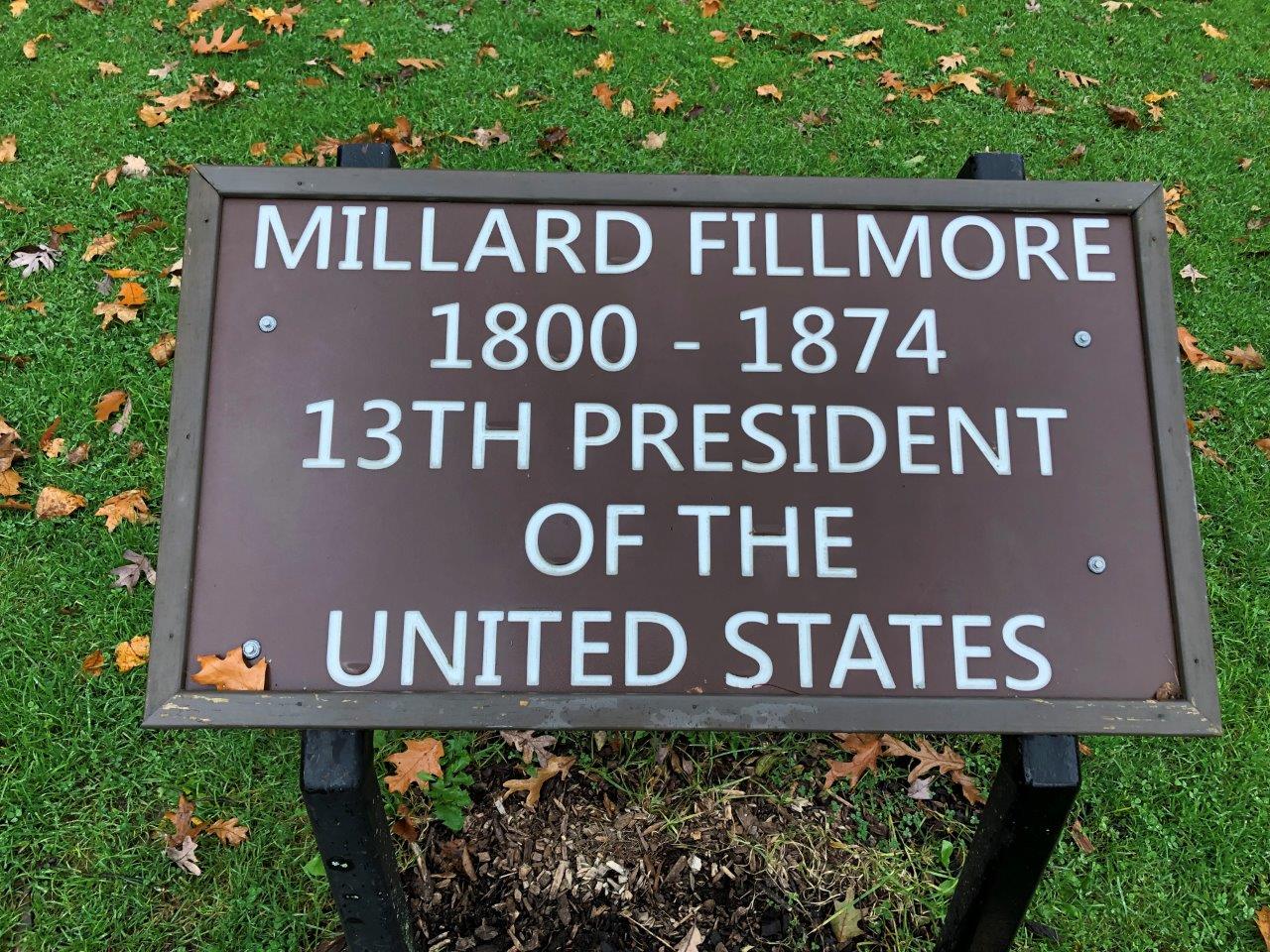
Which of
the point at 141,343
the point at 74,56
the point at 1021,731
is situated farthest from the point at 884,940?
the point at 74,56

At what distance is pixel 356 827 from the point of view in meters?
1.77

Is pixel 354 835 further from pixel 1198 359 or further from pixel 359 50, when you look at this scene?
pixel 359 50

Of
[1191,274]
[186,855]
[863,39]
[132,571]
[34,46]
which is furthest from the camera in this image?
[863,39]

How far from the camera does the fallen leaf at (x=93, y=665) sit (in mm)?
2956

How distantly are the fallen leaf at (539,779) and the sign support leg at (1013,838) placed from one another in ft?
3.92

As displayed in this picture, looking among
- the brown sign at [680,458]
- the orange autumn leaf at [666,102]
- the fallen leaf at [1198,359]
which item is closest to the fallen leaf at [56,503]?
the brown sign at [680,458]

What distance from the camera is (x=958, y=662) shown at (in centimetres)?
165

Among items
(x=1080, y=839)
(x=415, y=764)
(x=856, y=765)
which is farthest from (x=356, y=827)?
(x=1080, y=839)

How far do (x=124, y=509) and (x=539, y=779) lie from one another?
1.88 metres

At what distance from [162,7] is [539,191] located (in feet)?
15.5

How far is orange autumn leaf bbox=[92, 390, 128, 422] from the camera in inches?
139

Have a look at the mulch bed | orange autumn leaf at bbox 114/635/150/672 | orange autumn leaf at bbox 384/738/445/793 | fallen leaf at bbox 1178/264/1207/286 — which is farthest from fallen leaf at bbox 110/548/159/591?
fallen leaf at bbox 1178/264/1207/286

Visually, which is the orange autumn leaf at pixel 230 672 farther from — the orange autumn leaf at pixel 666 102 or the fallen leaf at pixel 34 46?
the fallen leaf at pixel 34 46

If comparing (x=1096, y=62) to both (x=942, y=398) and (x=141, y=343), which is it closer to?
(x=942, y=398)
